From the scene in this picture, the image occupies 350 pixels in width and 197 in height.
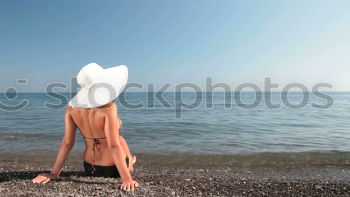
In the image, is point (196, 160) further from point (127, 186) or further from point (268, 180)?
point (127, 186)

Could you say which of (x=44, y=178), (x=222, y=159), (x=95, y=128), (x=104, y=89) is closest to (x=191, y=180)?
(x=95, y=128)

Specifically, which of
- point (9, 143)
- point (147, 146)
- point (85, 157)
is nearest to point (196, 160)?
point (147, 146)

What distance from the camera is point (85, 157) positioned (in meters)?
5.48

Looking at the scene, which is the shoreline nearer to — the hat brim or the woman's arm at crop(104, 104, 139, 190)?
the woman's arm at crop(104, 104, 139, 190)

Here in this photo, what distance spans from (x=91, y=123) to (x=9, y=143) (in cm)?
787

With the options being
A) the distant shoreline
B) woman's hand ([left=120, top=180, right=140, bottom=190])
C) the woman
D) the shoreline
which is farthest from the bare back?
the distant shoreline

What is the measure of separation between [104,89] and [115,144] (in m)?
0.84

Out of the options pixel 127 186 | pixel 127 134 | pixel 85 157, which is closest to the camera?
pixel 127 186

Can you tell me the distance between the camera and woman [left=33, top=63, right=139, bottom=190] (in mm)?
4430

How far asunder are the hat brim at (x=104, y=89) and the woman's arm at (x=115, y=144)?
0.81 feet

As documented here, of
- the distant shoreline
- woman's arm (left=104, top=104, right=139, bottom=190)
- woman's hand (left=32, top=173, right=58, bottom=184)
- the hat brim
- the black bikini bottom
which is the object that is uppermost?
the hat brim

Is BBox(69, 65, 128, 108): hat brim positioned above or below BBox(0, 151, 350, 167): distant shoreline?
above

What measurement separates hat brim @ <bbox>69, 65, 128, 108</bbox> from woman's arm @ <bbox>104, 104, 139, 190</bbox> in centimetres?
25

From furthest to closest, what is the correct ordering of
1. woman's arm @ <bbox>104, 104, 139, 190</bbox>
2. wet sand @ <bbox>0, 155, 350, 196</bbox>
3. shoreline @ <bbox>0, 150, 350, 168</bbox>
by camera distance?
1. shoreline @ <bbox>0, 150, 350, 168</bbox>
2. wet sand @ <bbox>0, 155, 350, 196</bbox>
3. woman's arm @ <bbox>104, 104, 139, 190</bbox>
